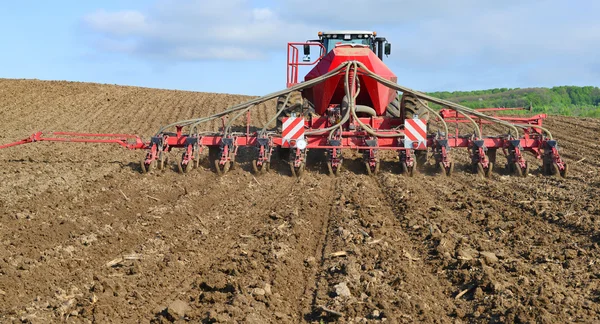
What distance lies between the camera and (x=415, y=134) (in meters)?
10.4

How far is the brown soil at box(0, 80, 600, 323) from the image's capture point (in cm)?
427

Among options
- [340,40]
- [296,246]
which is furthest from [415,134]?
[296,246]

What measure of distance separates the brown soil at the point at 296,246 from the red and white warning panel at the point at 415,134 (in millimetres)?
466

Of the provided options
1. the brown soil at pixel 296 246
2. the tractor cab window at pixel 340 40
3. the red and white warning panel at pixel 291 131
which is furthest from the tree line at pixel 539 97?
the brown soil at pixel 296 246

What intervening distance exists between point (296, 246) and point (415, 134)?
5.06 meters

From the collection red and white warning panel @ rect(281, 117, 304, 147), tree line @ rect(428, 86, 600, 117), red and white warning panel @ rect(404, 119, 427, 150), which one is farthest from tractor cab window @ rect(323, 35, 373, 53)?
tree line @ rect(428, 86, 600, 117)

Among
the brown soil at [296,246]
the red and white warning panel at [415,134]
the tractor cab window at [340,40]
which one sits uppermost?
the tractor cab window at [340,40]

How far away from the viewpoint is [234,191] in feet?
29.1

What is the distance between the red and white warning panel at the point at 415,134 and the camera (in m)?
10.3

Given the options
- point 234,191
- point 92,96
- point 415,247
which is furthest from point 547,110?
point 415,247

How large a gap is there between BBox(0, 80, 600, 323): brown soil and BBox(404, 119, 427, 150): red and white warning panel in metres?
0.47

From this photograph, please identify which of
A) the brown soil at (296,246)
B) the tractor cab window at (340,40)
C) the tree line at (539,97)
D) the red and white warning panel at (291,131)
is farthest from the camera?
the tree line at (539,97)

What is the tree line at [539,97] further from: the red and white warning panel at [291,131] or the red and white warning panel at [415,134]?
the red and white warning panel at [291,131]

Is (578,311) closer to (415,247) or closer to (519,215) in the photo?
(415,247)
